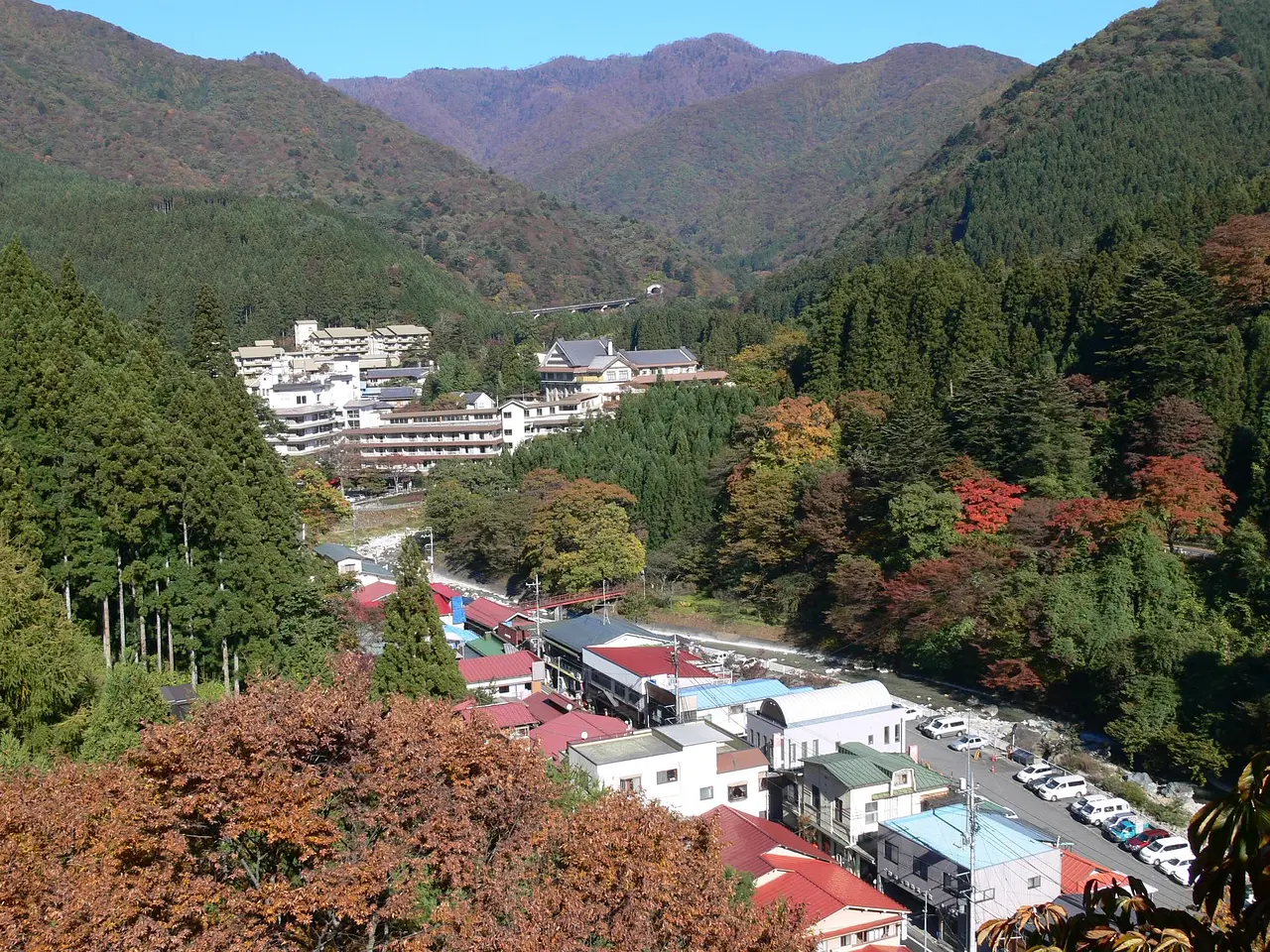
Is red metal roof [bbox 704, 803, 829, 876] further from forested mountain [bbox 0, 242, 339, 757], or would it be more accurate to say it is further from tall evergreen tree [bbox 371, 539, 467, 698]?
forested mountain [bbox 0, 242, 339, 757]

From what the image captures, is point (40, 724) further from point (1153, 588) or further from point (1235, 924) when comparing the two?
point (1153, 588)

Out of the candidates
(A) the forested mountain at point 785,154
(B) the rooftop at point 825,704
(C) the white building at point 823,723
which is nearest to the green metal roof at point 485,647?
(C) the white building at point 823,723

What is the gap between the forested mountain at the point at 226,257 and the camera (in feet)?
172

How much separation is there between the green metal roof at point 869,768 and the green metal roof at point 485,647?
8.83 metres

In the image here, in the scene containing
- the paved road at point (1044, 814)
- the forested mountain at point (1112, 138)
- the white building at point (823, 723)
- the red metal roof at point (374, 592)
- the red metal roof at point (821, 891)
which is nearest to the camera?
the red metal roof at point (821, 891)

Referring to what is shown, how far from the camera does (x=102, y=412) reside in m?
13.0

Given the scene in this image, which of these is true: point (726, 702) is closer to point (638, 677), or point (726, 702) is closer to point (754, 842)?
point (638, 677)

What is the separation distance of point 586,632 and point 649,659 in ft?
8.33

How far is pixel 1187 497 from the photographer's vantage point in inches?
719

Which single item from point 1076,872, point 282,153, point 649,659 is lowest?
point 1076,872

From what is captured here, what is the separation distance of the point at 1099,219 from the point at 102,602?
36.8m

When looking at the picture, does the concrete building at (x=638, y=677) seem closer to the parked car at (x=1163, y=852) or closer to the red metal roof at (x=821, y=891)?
the red metal roof at (x=821, y=891)

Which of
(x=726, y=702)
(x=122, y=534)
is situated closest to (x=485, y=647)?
(x=726, y=702)

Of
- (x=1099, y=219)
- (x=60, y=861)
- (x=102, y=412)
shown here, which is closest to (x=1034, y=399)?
(x=102, y=412)
